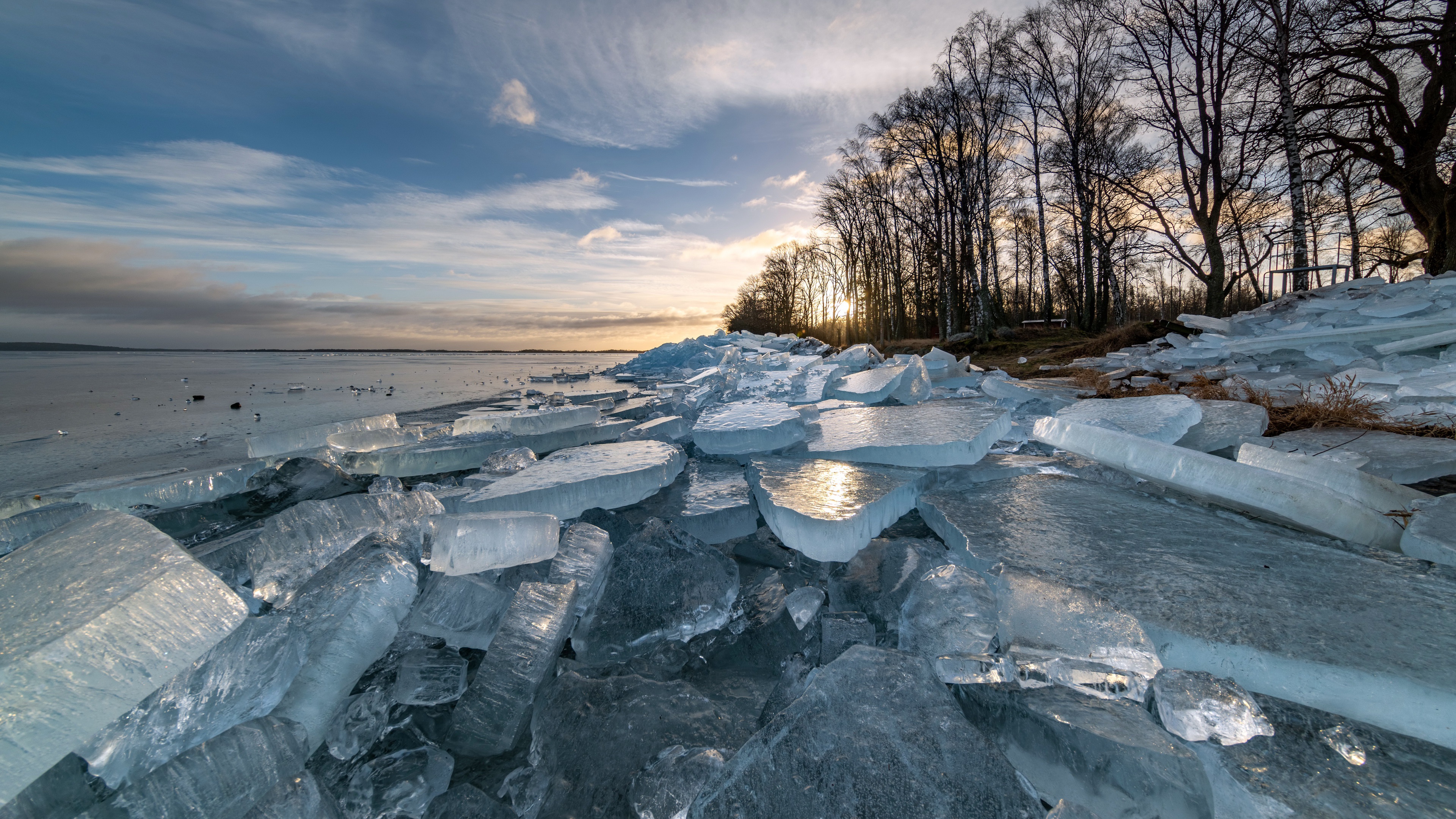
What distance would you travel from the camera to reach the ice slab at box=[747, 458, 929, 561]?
144cm

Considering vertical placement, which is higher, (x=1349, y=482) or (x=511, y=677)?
(x=1349, y=482)

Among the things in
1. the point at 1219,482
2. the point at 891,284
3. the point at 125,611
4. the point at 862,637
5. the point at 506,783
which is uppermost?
the point at 891,284

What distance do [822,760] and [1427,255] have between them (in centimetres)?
1484

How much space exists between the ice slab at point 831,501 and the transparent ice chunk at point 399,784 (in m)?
0.98

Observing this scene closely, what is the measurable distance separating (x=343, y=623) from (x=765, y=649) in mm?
953

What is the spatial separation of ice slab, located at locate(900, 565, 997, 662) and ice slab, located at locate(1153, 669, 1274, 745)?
0.27 meters

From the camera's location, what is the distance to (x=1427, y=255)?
8586mm

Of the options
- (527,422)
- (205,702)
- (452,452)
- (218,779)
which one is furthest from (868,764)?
(527,422)

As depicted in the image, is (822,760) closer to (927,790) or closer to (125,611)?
(927,790)

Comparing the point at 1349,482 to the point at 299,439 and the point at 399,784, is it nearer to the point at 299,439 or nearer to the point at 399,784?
the point at 399,784

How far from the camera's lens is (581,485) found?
1.76 m

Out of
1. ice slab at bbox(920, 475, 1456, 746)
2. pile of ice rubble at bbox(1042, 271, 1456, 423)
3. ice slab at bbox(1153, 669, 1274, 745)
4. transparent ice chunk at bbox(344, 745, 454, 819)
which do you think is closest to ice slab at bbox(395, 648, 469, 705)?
transparent ice chunk at bbox(344, 745, 454, 819)

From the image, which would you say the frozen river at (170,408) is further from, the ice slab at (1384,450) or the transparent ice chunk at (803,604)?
the ice slab at (1384,450)

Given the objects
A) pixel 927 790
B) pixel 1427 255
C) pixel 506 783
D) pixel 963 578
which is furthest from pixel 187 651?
pixel 1427 255
